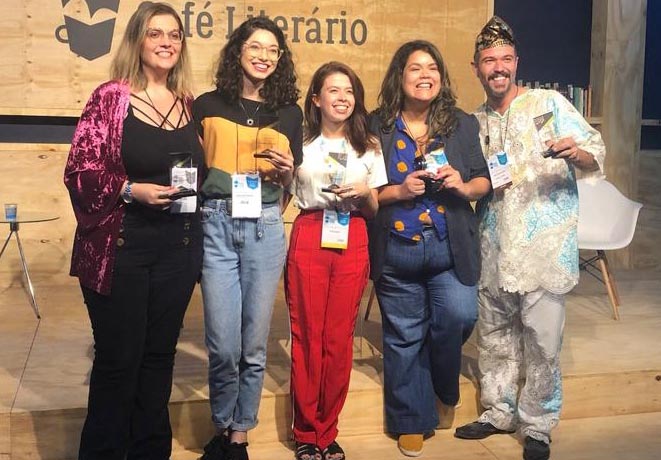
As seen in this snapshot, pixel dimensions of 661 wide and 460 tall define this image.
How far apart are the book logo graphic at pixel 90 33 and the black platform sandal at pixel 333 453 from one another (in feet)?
11.8

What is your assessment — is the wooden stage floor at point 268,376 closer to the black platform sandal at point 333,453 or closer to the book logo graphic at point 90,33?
the black platform sandal at point 333,453

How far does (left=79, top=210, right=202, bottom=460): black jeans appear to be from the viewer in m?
2.46

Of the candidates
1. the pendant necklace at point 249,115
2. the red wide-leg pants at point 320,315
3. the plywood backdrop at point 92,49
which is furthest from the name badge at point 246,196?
the plywood backdrop at point 92,49

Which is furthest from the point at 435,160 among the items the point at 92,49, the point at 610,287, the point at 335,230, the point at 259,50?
the point at 92,49

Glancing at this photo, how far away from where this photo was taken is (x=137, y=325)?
8.19 ft

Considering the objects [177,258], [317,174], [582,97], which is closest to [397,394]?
[317,174]

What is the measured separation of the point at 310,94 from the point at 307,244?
22.0 inches

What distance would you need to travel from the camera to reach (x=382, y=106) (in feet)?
10.2

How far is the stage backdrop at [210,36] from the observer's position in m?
5.48

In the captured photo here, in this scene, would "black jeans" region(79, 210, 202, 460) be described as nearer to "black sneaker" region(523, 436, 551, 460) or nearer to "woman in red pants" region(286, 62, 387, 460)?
"woman in red pants" region(286, 62, 387, 460)

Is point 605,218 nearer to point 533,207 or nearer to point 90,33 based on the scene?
point 533,207

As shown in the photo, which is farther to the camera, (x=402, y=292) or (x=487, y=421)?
(x=487, y=421)

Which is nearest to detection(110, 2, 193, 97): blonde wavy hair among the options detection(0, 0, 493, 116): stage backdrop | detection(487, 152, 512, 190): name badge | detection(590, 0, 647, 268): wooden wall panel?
detection(487, 152, 512, 190): name badge

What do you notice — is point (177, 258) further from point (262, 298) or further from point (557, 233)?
point (557, 233)
